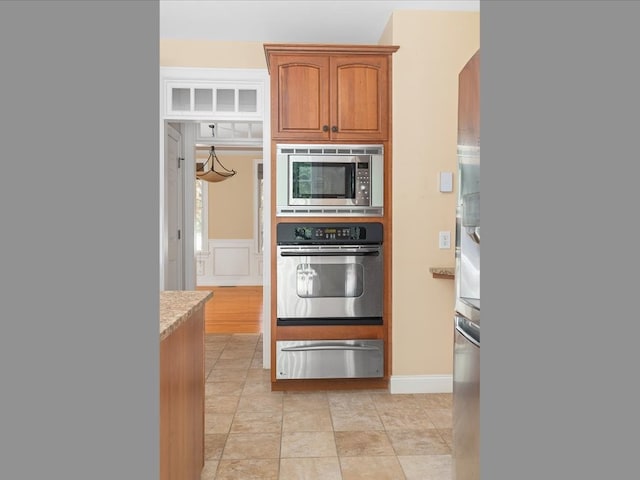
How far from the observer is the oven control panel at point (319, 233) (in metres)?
3.45

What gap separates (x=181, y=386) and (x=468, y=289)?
110 centimetres

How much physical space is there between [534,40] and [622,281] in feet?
1.15

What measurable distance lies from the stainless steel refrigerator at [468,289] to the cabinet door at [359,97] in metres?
1.67

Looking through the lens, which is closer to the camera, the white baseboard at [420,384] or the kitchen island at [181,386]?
the kitchen island at [181,386]

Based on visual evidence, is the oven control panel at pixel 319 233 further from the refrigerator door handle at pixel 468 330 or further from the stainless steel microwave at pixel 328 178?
the refrigerator door handle at pixel 468 330

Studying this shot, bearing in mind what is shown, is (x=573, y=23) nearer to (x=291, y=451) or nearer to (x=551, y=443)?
(x=551, y=443)

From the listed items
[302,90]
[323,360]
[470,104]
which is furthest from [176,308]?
[302,90]

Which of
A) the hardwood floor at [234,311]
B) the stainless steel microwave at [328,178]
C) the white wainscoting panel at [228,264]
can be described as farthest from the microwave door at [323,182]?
the white wainscoting panel at [228,264]

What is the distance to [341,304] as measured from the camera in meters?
3.47

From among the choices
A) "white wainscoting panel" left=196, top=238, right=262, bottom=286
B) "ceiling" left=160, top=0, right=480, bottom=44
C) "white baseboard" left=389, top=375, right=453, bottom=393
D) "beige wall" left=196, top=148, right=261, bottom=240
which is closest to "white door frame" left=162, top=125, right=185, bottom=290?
"ceiling" left=160, top=0, right=480, bottom=44

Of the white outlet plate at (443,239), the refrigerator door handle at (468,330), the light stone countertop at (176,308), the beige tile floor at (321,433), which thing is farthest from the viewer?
the white outlet plate at (443,239)

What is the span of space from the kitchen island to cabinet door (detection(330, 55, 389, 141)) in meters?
1.78

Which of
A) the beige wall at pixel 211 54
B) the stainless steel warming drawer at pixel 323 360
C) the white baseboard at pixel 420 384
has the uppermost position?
the beige wall at pixel 211 54

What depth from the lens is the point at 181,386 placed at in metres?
1.76
